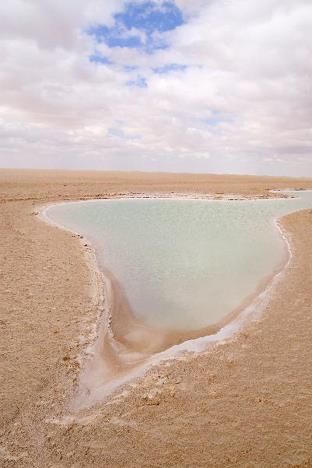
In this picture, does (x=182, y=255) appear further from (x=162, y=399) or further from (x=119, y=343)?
(x=162, y=399)

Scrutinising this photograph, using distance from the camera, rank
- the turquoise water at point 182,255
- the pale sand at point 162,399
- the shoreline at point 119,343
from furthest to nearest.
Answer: the turquoise water at point 182,255 → the shoreline at point 119,343 → the pale sand at point 162,399

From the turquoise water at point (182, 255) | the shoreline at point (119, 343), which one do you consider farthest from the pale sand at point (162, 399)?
the turquoise water at point (182, 255)

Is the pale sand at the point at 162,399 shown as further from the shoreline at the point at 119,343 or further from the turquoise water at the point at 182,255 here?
the turquoise water at the point at 182,255

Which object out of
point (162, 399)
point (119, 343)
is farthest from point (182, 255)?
point (162, 399)

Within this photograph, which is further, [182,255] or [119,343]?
[182,255]

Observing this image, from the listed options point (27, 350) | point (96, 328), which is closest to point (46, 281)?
point (96, 328)
